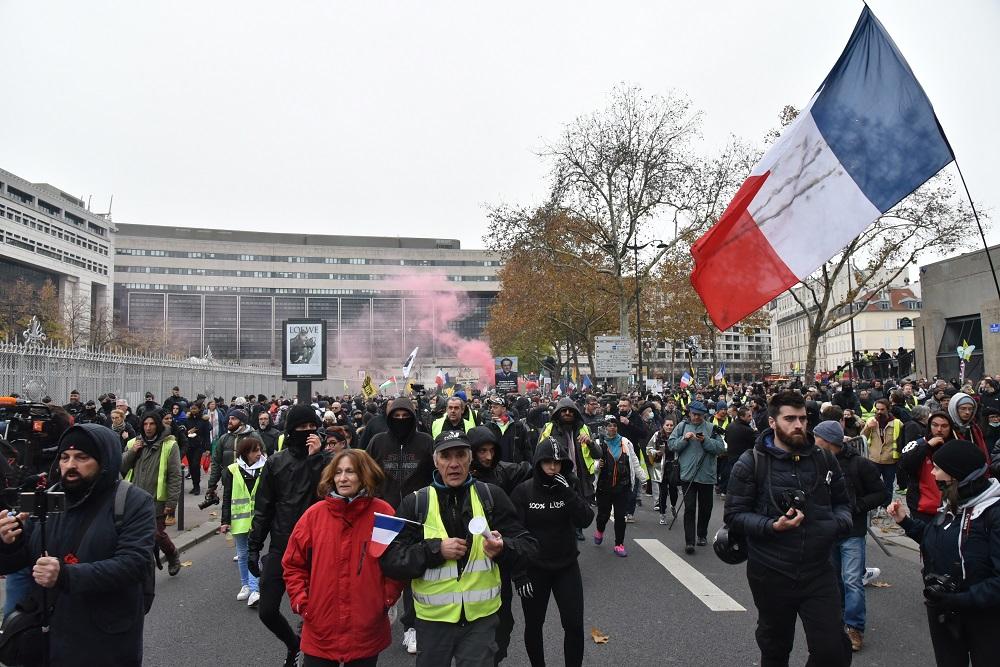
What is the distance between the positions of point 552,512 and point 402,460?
175 cm

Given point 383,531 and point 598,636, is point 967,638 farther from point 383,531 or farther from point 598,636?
point 383,531

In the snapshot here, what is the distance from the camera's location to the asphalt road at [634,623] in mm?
4926

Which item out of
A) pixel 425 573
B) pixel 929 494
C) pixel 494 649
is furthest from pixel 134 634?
pixel 929 494

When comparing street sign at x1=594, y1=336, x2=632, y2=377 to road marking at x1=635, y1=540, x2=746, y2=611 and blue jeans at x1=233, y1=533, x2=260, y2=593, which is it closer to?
road marking at x1=635, y1=540, x2=746, y2=611

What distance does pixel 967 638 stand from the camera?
11.2ft

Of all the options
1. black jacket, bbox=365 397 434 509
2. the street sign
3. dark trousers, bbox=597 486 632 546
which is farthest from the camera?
the street sign

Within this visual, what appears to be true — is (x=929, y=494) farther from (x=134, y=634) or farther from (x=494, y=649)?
(x=134, y=634)

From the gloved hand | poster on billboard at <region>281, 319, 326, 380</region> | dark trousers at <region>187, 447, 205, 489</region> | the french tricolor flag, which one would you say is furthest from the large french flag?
poster on billboard at <region>281, 319, 326, 380</region>

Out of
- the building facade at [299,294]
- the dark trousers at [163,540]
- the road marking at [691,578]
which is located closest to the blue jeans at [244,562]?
the dark trousers at [163,540]

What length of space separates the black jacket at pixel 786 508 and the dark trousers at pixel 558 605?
1.07 meters

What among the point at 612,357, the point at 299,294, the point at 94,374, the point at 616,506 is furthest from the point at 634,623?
the point at 299,294

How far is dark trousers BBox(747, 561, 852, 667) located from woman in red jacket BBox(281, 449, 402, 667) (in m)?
2.01

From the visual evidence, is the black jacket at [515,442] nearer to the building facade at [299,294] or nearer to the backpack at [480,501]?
the backpack at [480,501]

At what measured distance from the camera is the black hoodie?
435 cm
